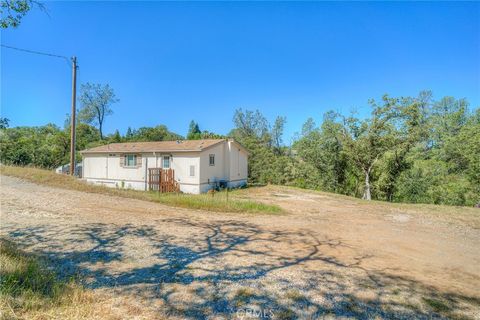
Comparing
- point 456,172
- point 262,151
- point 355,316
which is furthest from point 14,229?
point 456,172

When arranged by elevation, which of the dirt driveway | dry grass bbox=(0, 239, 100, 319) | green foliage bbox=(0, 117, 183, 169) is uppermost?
green foliage bbox=(0, 117, 183, 169)

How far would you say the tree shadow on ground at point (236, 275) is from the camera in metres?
3.02

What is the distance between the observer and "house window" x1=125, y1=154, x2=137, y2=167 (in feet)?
58.4

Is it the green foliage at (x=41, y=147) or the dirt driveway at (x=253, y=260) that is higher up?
the green foliage at (x=41, y=147)

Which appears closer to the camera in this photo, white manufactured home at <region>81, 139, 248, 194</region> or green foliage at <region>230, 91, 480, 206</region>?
white manufactured home at <region>81, 139, 248, 194</region>

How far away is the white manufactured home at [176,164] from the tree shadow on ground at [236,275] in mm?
9802

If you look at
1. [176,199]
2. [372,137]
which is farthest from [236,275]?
[372,137]

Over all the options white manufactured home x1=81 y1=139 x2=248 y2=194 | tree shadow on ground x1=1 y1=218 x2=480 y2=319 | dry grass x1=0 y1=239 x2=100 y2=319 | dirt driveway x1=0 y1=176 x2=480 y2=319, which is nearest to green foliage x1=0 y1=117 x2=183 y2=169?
white manufactured home x1=81 y1=139 x2=248 y2=194

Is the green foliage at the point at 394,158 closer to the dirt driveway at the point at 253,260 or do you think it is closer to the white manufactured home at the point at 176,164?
the white manufactured home at the point at 176,164

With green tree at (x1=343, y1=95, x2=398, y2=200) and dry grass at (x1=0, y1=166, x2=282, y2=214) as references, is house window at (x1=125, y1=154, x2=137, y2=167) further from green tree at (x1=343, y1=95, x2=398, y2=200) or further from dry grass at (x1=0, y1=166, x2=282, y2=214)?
green tree at (x1=343, y1=95, x2=398, y2=200)

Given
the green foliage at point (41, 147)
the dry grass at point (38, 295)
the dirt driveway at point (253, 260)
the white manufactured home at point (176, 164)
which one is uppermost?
the green foliage at point (41, 147)

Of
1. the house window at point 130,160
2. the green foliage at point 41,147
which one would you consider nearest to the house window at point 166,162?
the house window at point 130,160

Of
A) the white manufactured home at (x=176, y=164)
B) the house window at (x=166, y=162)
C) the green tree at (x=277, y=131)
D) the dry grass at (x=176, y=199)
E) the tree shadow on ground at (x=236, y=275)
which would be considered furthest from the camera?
the green tree at (x=277, y=131)

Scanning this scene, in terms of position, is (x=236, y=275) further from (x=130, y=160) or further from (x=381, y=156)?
(x=381, y=156)
